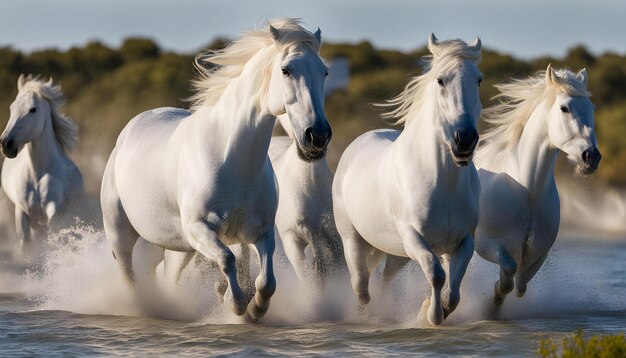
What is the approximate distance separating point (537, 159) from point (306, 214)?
73.4 inches

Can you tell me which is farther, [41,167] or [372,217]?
[41,167]

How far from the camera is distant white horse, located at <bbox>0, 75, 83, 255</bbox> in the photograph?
13.5m

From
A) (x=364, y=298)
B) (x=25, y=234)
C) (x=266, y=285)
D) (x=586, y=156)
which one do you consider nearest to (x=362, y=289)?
(x=364, y=298)

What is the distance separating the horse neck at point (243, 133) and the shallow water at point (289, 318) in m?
1.14

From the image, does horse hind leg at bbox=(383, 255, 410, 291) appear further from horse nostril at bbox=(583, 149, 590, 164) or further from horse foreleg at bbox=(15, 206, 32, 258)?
horse foreleg at bbox=(15, 206, 32, 258)

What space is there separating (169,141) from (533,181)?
270cm

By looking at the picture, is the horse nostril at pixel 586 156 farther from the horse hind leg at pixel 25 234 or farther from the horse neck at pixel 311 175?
the horse hind leg at pixel 25 234

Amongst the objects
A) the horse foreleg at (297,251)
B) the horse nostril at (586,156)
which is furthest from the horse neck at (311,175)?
the horse nostril at (586,156)

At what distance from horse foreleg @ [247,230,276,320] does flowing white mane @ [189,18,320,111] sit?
93cm

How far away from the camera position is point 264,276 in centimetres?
848

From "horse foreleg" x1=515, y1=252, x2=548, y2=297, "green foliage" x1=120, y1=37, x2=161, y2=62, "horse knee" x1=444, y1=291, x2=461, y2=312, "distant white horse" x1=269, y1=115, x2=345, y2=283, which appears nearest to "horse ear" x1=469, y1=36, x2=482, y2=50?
"horse knee" x1=444, y1=291, x2=461, y2=312

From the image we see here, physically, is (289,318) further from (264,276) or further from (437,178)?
(437,178)

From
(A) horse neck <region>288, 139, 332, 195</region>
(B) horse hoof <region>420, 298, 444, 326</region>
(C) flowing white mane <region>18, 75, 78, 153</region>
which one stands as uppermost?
(C) flowing white mane <region>18, 75, 78, 153</region>

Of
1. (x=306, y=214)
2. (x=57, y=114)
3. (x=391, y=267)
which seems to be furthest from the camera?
(x=57, y=114)
